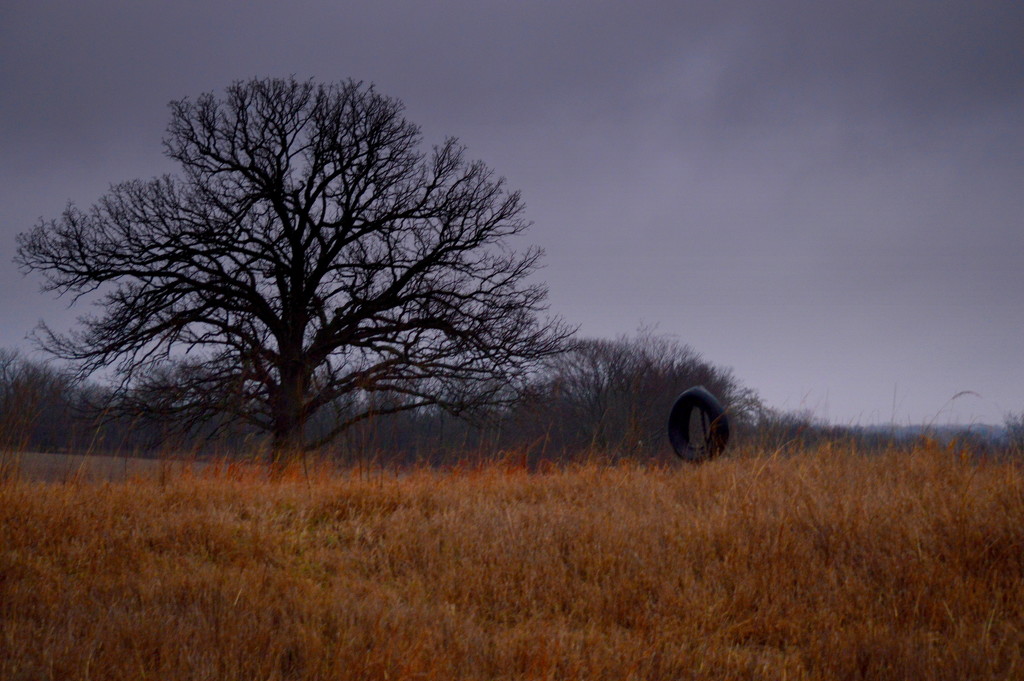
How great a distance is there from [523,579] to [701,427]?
5829 millimetres

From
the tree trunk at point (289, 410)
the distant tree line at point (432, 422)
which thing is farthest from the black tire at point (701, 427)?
the tree trunk at point (289, 410)

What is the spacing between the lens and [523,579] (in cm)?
500

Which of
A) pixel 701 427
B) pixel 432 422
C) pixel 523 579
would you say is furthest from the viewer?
pixel 432 422

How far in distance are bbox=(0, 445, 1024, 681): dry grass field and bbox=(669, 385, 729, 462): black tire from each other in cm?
176

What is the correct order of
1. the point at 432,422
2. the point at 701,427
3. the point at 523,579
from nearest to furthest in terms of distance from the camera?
the point at 523,579
the point at 701,427
the point at 432,422

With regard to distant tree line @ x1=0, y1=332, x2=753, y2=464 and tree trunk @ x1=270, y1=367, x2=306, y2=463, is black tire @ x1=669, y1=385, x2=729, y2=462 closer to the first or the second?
distant tree line @ x1=0, y1=332, x2=753, y2=464

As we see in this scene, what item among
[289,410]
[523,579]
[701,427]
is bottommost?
[523,579]

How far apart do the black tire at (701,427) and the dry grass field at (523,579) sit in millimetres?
1764

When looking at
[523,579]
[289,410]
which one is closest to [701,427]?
[523,579]

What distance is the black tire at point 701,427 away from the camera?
920cm

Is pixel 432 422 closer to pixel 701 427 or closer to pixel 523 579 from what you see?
pixel 701 427

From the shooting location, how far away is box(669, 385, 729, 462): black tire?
Answer: 9.20m

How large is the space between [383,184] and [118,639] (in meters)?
17.7

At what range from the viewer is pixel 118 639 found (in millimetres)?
3688
